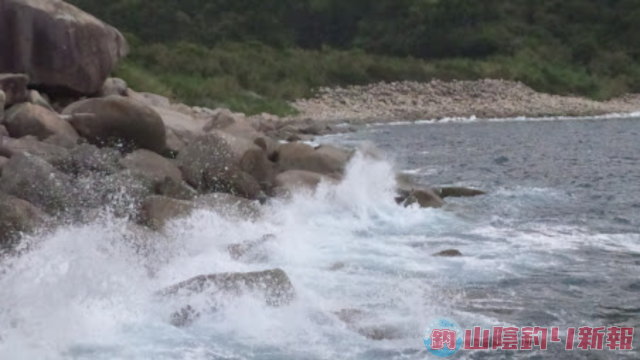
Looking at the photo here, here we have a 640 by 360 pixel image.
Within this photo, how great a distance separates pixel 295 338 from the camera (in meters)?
7.06

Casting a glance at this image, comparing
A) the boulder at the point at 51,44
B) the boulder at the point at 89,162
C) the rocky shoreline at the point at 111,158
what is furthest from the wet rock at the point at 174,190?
the boulder at the point at 51,44

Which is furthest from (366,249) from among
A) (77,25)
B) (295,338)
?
(77,25)

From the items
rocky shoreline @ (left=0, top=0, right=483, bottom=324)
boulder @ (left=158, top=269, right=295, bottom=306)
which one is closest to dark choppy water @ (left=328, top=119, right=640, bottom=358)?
boulder @ (left=158, top=269, right=295, bottom=306)

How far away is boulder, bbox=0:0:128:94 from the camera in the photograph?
48.4 ft

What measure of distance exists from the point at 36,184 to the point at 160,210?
58.3 inches

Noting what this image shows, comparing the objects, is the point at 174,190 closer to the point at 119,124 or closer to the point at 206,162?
the point at 206,162

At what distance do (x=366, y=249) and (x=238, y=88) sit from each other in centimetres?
3493

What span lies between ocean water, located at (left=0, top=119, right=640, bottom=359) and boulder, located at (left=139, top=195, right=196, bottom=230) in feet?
0.64

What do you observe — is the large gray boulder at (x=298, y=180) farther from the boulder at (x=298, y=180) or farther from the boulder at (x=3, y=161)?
the boulder at (x=3, y=161)

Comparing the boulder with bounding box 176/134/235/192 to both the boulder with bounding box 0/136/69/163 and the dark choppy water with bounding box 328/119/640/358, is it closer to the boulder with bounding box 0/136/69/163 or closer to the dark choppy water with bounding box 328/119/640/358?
the boulder with bounding box 0/136/69/163

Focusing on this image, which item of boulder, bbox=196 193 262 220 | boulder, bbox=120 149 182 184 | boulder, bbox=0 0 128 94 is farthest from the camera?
boulder, bbox=0 0 128 94

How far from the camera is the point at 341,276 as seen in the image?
9.16 m

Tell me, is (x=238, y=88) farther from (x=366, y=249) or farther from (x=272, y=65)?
(x=366, y=249)

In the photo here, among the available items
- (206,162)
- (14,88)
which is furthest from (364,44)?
(206,162)
